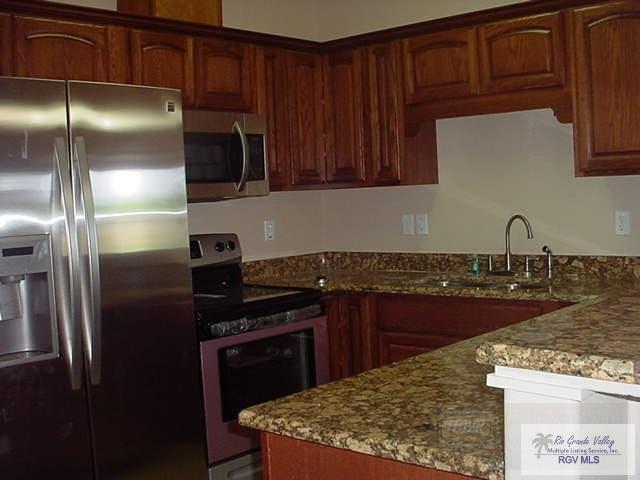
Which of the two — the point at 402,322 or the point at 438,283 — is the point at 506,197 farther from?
the point at 402,322

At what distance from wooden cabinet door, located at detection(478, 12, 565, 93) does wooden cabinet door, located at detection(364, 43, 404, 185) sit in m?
0.50

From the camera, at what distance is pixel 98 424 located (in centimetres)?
307

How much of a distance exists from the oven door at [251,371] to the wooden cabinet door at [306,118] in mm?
941

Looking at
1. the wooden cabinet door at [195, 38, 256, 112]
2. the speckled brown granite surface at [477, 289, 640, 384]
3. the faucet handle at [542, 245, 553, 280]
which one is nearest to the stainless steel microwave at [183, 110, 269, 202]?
the wooden cabinet door at [195, 38, 256, 112]

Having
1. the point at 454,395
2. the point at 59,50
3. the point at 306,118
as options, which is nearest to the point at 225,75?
the point at 306,118

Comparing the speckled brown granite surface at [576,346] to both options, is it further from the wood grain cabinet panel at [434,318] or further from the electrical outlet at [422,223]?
the electrical outlet at [422,223]

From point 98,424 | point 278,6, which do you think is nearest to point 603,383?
point 98,424

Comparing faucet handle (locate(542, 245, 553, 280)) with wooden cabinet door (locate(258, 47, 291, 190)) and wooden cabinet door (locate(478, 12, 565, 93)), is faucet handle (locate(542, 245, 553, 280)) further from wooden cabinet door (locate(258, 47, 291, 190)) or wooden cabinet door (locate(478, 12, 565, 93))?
wooden cabinet door (locate(258, 47, 291, 190))

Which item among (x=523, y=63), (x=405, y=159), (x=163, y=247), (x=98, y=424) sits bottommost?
(x=98, y=424)

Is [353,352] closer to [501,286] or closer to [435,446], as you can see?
[501,286]

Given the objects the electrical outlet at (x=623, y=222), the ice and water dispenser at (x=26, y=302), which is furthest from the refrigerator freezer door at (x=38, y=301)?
the electrical outlet at (x=623, y=222)

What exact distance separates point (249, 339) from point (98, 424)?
761 millimetres

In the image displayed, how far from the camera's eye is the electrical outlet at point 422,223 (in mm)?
4613

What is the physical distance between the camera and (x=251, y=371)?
3619 mm
